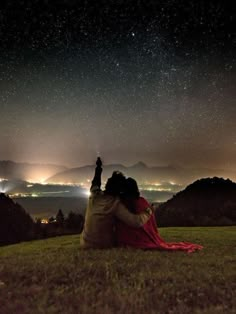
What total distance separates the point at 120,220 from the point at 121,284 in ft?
15.3

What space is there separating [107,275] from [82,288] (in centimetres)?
110

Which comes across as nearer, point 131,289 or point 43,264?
point 131,289

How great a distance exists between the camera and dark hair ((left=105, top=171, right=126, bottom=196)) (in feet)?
38.3

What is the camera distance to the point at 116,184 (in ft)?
38.5

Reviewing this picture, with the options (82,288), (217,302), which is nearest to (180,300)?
(217,302)

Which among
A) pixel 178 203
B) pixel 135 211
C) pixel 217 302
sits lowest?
pixel 217 302

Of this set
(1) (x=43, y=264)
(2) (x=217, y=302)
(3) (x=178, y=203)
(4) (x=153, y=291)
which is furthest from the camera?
(3) (x=178, y=203)

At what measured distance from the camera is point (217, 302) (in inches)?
233

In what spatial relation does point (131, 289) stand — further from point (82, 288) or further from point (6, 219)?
point (6, 219)

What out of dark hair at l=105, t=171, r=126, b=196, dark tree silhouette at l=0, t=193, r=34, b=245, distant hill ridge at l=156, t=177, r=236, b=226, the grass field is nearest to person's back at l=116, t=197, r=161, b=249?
dark hair at l=105, t=171, r=126, b=196

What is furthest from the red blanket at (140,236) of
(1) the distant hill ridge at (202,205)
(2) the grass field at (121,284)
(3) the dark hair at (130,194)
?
(1) the distant hill ridge at (202,205)

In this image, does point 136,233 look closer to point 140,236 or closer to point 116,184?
point 140,236

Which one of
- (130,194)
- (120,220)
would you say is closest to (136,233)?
(120,220)

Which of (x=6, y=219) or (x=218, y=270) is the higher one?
(x=6, y=219)
